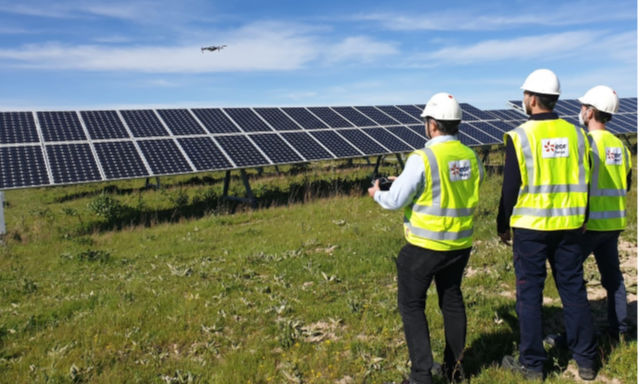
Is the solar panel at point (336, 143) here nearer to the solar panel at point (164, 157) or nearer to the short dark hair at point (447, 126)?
the solar panel at point (164, 157)

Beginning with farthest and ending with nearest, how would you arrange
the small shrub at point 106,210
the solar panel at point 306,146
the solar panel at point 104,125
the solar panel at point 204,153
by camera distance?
1. the solar panel at point 306,146
2. the solar panel at point 104,125
3. the solar panel at point 204,153
4. the small shrub at point 106,210

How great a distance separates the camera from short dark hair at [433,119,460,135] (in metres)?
3.54

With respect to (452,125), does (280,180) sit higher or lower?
lower

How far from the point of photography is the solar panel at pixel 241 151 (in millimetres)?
13359

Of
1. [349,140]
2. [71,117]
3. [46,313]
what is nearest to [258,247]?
[46,313]

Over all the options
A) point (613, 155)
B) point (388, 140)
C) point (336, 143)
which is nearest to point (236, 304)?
point (613, 155)

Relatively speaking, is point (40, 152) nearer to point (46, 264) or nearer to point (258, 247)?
point (46, 264)

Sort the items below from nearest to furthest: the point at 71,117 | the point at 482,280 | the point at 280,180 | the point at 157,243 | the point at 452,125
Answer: the point at 452,125, the point at 482,280, the point at 157,243, the point at 71,117, the point at 280,180

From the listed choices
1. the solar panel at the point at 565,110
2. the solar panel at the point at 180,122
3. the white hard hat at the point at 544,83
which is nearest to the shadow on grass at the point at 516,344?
the white hard hat at the point at 544,83

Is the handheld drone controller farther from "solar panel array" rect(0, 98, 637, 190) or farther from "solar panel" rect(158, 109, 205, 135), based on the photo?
"solar panel" rect(158, 109, 205, 135)

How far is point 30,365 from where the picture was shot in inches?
179

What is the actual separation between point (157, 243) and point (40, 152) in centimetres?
526

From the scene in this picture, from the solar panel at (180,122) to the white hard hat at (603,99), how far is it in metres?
12.6

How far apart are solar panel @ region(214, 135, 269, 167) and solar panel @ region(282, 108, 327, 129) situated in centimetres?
327
